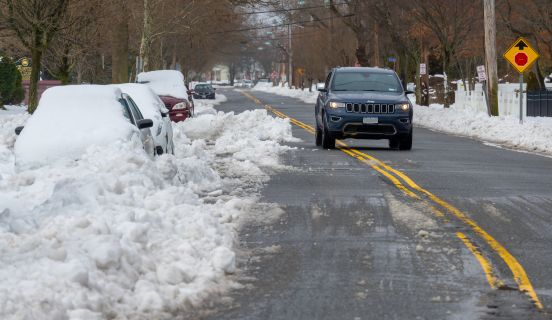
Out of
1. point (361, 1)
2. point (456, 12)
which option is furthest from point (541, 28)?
point (361, 1)

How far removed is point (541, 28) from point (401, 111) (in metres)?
25.2

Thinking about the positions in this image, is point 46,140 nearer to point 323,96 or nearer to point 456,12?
point 323,96

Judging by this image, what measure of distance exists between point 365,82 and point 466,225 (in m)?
13.3

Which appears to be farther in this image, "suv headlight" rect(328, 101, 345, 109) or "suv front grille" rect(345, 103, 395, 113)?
"suv headlight" rect(328, 101, 345, 109)

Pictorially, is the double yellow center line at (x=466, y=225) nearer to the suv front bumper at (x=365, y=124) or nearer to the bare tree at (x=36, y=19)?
the suv front bumper at (x=365, y=124)

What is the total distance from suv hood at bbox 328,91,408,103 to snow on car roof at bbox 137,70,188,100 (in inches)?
448

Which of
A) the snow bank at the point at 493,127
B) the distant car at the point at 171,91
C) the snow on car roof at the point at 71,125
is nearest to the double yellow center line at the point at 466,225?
the snow on car roof at the point at 71,125

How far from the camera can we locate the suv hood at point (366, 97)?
77.6ft

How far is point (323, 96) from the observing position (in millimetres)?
25203

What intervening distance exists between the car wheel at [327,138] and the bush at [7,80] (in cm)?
2687

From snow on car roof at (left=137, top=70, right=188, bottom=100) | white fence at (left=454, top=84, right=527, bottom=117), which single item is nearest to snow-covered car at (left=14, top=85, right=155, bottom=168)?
snow on car roof at (left=137, top=70, right=188, bottom=100)

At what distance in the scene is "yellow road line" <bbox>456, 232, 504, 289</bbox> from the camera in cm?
852

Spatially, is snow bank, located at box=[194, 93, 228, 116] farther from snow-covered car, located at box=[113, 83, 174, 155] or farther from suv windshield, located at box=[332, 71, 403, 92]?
snow-covered car, located at box=[113, 83, 174, 155]

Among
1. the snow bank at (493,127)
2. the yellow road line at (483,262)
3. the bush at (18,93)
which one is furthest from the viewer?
the bush at (18,93)
